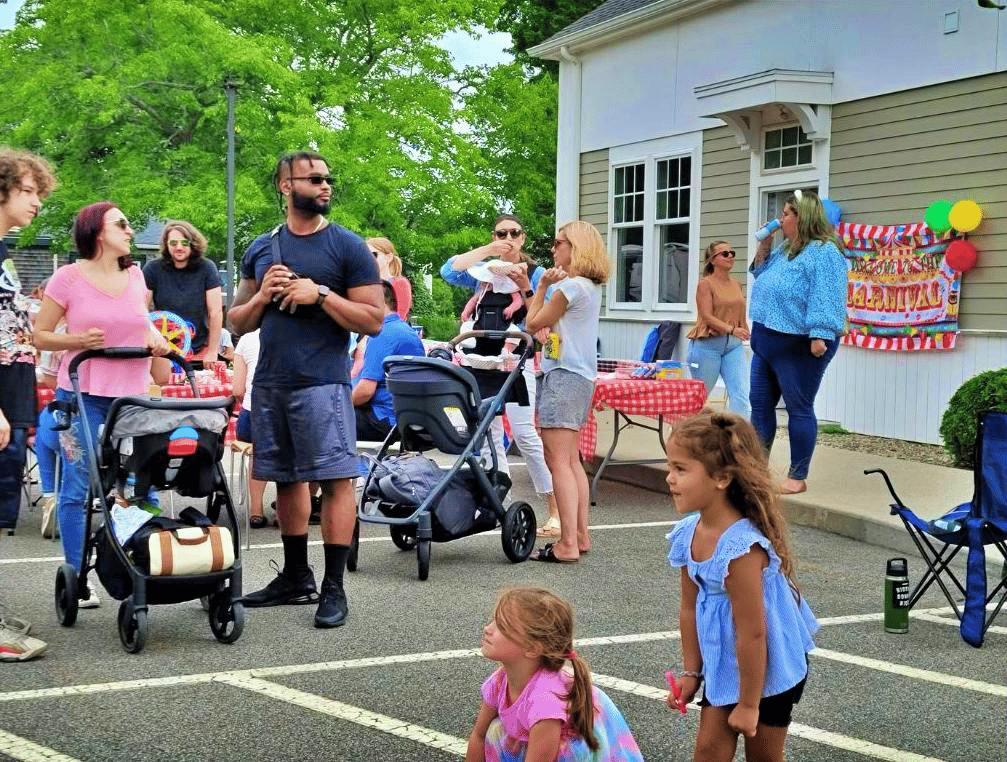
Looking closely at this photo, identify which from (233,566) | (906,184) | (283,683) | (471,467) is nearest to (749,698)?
(283,683)

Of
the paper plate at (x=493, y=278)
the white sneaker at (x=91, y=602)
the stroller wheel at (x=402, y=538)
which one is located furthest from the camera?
the paper plate at (x=493, y=278)

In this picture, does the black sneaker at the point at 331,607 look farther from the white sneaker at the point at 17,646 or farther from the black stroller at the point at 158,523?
the white sneaker at the point at 17,646

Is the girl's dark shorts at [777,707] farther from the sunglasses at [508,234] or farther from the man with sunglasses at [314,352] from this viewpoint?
the sunglasses at [508,234]

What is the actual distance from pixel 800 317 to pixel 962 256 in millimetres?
3661

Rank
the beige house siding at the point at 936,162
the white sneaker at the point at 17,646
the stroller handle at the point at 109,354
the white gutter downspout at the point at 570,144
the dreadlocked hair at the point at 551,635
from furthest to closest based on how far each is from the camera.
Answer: the white gutter downspout at the point at 570,144, the beige house siding at the point at 936,162, the stroller handle at the point at 109,354, the white sneaker at the point at 17,646, the dreadlocked hair at the point at 551,635

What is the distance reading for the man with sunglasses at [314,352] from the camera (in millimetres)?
6094

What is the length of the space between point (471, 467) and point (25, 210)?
9.38 ft

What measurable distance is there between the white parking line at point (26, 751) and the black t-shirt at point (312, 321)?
2188mm

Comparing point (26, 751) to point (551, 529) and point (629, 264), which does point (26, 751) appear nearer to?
point (551, 529)

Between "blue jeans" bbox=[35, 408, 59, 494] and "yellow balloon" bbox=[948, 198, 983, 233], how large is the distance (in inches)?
323

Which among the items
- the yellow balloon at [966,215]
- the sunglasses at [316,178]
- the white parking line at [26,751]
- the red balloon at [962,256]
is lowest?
the white parking line at [26,751]

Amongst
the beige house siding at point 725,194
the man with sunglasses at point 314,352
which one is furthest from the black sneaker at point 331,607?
the beige house siding at point 725,194

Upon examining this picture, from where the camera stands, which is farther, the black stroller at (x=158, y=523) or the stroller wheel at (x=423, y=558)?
the stroller wheel at (x=423, y=558)

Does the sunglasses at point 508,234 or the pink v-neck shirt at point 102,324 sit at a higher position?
the sunglasses at point 508,234
